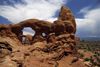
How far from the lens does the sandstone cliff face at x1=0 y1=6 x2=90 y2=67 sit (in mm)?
7898

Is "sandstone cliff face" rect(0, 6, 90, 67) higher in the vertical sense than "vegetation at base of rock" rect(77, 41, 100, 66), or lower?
higher

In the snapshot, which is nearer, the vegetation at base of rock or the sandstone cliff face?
the sandstone cliff face

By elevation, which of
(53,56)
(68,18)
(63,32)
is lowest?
(53,56)

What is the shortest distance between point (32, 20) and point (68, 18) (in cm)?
658

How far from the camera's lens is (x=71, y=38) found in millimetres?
10812

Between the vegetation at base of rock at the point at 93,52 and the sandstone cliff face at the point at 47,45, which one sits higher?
the sandstone cliff face at the point at 47,45

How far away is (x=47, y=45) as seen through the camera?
32.0ft

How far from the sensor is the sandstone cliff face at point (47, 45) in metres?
7.90

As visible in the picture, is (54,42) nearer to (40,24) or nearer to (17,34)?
(40,24)

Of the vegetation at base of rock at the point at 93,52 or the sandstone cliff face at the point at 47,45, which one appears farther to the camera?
the vegetation at base of rock at the point at 93,52

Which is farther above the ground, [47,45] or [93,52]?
[47,45]

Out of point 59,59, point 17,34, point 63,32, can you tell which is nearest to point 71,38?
point 63,32

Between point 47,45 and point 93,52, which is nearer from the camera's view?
point 47,45

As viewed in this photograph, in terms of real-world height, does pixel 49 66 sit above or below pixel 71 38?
below
